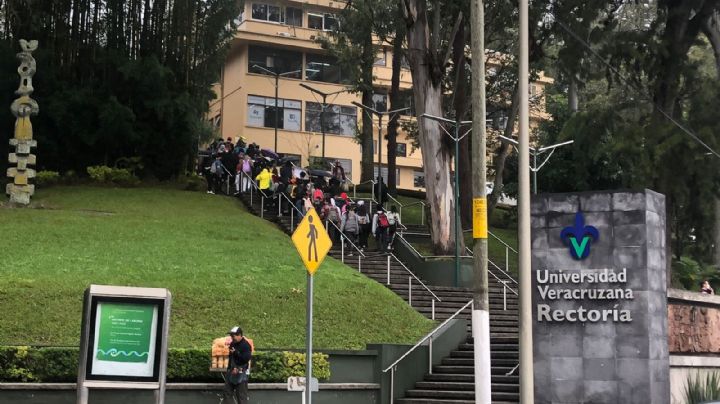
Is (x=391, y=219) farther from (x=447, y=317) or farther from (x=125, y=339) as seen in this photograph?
(x=125, y=339)

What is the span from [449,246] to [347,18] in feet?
57.3

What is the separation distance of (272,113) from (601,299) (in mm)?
53783

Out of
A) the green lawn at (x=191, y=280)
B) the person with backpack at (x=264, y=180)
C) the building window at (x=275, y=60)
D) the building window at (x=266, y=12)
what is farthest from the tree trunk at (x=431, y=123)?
the building window at (x=266, y=12)

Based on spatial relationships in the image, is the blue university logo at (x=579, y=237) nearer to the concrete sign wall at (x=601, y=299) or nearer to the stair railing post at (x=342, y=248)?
the concrete sign wall at (x=601, y=299)

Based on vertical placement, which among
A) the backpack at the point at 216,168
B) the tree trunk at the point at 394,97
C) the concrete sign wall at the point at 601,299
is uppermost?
the tree trunk at the point at 394,97

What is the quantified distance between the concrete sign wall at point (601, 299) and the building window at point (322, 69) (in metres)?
53.5

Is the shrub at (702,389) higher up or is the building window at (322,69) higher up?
the building window at (322,69)

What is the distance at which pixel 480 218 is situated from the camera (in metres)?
13.6

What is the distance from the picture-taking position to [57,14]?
132ft

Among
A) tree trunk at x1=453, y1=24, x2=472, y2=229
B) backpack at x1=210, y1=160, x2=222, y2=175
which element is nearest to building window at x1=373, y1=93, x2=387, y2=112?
tree trunk at x1=453, y1=24, x2=472, y2=229

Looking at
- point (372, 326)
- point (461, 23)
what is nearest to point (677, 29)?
point (461, 23)

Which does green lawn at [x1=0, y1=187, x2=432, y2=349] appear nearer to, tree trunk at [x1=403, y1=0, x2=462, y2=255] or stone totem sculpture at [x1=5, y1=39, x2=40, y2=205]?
stone totem sculpture at [x1=5, y1=39, x2=40, y2=205]

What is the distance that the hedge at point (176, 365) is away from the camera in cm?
1577

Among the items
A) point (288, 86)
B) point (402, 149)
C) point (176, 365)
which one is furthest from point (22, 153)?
point (402, 149)
